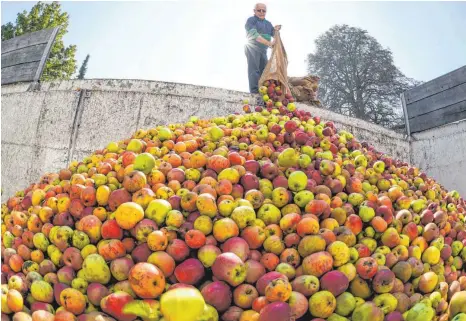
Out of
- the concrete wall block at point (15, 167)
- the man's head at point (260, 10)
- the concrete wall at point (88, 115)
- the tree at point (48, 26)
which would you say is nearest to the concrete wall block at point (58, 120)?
the concrete wall at point (88, 115)

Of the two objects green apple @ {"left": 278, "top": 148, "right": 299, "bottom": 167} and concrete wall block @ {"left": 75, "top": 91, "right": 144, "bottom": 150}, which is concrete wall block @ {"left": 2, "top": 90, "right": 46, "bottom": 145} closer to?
concrete wall block @ {"left": 75, "top": 91, "right": 144, "bottom": 150}

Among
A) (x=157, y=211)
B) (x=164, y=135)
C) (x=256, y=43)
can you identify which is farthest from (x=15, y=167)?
(x=157, y=211)

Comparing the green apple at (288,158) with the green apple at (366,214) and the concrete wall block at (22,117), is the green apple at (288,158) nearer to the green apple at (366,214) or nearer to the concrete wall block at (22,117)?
the green apple at (366,214)

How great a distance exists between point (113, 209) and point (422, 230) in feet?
6.30

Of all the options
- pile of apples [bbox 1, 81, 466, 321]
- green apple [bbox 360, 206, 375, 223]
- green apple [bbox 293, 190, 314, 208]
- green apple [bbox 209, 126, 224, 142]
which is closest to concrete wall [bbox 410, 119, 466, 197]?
pile of apples [bbox 1, 81, 466, 321]

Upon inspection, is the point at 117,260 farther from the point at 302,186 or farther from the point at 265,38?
the point at 265,38

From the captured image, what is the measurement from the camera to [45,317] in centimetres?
170

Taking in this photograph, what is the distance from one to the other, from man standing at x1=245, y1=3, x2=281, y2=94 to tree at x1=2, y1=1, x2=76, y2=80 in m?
11.1

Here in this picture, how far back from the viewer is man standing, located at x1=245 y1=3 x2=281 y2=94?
235 inches

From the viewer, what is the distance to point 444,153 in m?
6.33

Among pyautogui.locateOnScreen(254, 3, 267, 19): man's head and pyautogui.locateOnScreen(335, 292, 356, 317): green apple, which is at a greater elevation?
pyautogui.locateOnScreen(254, 3, 267, 19): man's head

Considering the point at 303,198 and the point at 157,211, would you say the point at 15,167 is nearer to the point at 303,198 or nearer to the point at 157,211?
the point at 157,211

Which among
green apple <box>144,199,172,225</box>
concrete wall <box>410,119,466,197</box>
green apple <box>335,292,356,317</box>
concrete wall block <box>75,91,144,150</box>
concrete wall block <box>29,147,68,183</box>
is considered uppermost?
concrete wall <box>410,119,466,197</box>

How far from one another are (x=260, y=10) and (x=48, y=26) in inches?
485
